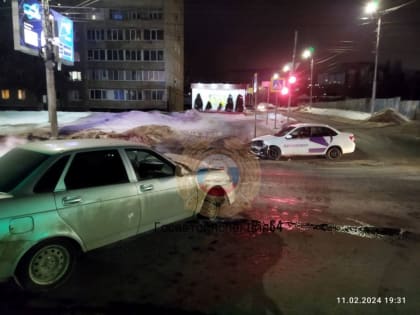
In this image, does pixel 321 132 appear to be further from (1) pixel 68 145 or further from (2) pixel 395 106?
(2) pixel 395 106

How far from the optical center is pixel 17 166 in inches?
161

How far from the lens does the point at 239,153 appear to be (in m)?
16.1

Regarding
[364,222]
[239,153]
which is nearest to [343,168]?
[239,153]

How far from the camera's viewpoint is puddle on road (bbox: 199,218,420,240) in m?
5.89

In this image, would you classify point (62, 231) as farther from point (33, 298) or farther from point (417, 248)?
point (417, 248)

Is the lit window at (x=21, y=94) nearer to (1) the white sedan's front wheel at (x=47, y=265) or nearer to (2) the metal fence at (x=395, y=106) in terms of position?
(2) the metal fence at (x=395, y=106)

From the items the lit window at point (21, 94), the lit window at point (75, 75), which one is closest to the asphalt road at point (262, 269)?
the lit window at point (75, 75)

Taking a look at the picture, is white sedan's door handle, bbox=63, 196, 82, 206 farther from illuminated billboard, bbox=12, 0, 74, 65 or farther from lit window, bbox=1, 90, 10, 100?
lit window, bbox=1, 90, 10, 100

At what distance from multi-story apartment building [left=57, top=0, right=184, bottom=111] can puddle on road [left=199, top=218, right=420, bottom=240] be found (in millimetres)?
52444

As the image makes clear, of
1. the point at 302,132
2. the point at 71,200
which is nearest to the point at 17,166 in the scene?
the point at 71,200

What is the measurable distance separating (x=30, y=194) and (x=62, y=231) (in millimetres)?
541

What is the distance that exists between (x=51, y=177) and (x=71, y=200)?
344mm

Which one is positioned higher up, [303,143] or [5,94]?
A: [5,94]

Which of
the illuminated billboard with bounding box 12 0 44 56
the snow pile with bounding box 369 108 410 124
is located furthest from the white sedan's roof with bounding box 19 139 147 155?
→ the snow pile with bounding box 369 108 410 124
